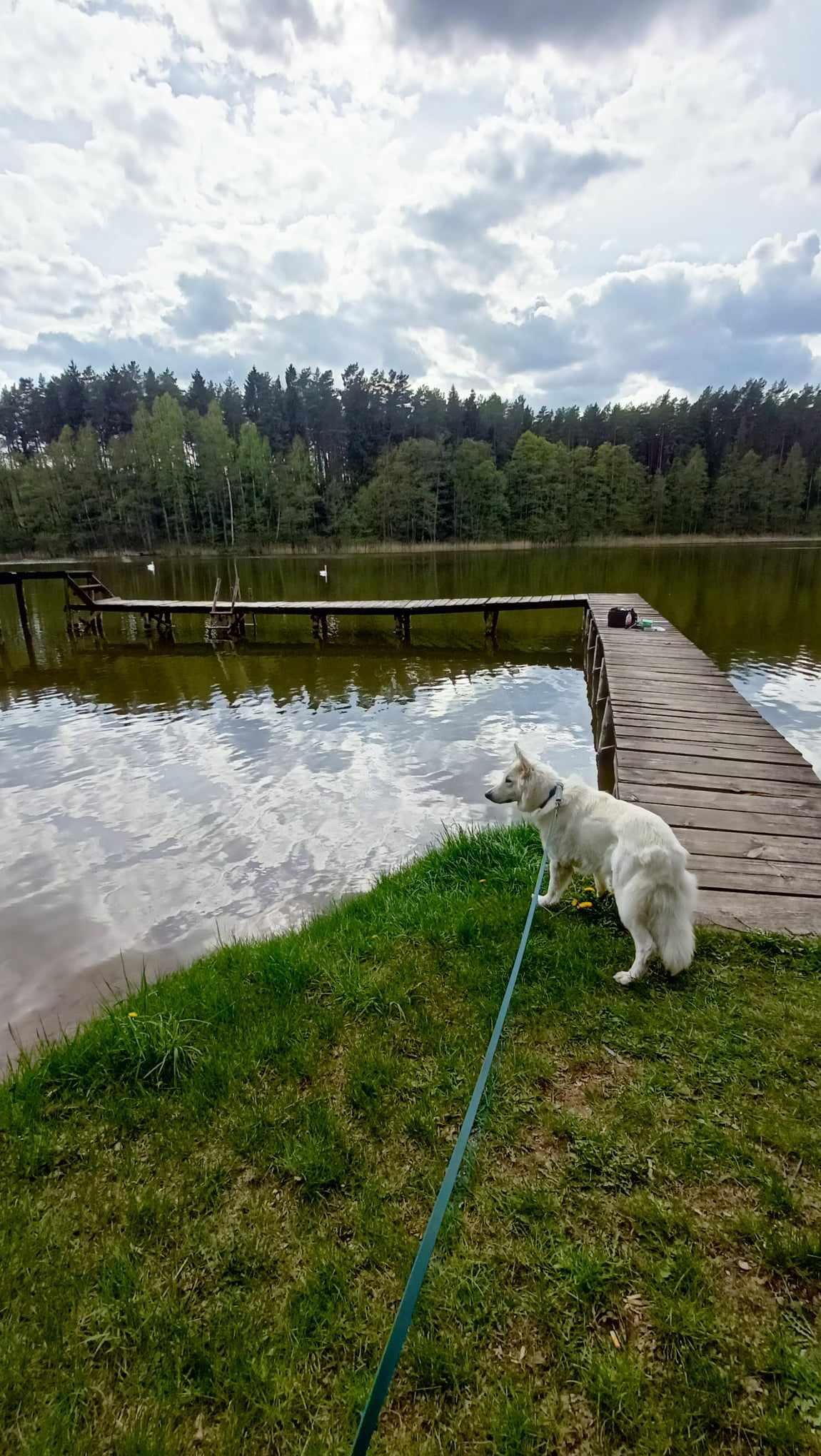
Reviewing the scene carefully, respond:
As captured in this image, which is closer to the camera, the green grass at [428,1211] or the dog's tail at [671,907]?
the green grass at [428,1211]

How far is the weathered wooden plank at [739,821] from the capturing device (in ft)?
18.0

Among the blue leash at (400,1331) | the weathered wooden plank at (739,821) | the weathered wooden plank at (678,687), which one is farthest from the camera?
the weathered wooden plank at (678,687)

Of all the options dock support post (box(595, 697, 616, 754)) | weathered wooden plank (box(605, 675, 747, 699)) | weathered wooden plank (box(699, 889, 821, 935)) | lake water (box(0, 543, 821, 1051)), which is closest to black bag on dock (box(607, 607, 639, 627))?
lake water (box(0, 543, 821, 1051))

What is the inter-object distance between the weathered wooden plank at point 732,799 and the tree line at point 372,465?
75.4 meters

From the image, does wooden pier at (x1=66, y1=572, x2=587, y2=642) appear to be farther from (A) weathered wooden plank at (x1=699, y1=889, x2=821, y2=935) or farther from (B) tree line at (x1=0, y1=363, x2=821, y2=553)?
(B) tree line at (x1=0, y1=363, x2=821, y2=553)

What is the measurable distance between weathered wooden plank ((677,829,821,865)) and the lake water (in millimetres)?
3469

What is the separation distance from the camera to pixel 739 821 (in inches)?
224

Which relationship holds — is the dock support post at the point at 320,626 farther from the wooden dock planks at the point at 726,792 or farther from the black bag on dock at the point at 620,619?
the wooden dock planks at the point at 726,792

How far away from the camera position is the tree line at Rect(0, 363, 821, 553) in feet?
243

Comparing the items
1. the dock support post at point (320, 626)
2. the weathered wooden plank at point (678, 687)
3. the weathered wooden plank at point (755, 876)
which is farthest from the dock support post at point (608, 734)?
the dock support post at point (320, 626)

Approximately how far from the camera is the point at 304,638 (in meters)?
22.7

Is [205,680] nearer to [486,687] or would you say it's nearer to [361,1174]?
[486,687]

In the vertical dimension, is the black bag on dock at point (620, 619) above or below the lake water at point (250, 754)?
above

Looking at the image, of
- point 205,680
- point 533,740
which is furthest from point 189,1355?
point 205,680
